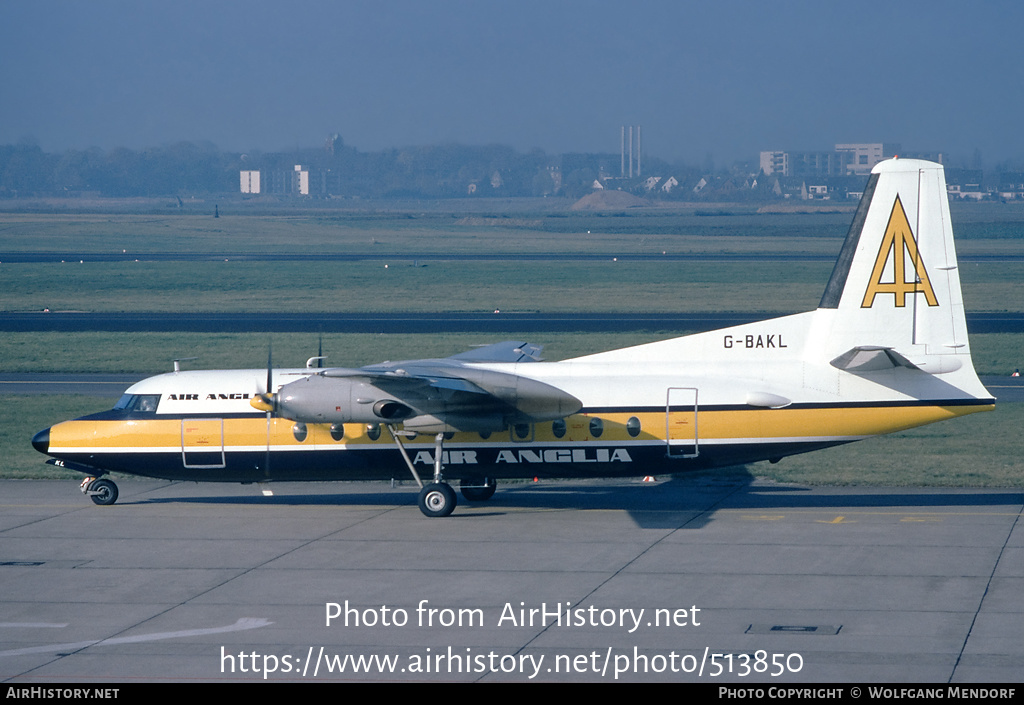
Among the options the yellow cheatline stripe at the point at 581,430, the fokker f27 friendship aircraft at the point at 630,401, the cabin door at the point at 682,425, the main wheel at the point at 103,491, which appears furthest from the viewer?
the main wheel at the point at 103,491

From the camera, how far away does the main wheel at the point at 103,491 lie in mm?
24438

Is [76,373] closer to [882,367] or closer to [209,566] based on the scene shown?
[209,566]

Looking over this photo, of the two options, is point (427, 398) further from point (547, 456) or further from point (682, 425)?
point (682, 425)

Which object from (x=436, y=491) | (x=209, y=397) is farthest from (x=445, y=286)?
(x=436, y=491)

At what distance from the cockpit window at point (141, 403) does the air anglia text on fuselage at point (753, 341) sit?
11372mm

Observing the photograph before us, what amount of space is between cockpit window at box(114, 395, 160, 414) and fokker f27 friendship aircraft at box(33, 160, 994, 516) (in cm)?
10

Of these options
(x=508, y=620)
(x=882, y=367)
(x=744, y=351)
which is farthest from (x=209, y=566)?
(x=882, y=367)

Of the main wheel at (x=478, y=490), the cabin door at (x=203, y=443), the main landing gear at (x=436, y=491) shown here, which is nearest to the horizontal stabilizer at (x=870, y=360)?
the main wheel at (x=478, y=490)

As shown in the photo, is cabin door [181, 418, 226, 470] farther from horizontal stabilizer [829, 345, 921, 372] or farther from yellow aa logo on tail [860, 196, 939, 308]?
yellow aa logo on tail [860, 196, 939, 308]

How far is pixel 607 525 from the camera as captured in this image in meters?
22.1

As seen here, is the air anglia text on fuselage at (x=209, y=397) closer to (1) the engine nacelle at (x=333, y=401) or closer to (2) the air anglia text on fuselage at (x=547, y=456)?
(1) the engine nacelle at (x=333, y=401)

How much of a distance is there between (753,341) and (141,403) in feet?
40.1

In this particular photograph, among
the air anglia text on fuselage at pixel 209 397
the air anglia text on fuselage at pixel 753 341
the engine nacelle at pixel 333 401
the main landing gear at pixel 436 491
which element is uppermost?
the air anglia text on fuselage at pixel 753 341
